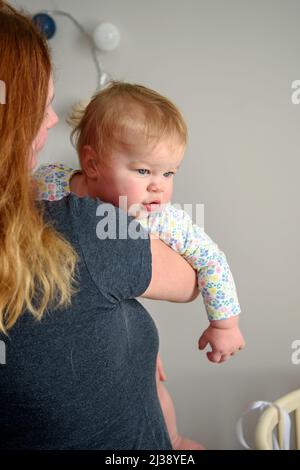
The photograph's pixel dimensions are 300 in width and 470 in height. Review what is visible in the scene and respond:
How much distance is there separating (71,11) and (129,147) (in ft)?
2.43

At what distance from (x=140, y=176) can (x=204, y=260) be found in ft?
0.79

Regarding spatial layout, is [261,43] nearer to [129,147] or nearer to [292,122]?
[292,122]

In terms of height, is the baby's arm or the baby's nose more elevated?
the baby's nose

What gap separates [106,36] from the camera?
1.43m

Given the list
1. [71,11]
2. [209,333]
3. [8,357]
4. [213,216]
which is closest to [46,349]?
[8,357]

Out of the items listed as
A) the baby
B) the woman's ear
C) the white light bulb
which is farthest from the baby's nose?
the white light bulb

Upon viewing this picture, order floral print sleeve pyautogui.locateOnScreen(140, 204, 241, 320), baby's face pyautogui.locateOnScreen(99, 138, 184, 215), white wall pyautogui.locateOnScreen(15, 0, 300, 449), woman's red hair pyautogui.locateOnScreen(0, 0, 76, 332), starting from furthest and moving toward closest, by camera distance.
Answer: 1. white wall pyautogui.locateOnScreen(15, 0, 300, 449)
2. baby's face pyautogui.locateOnScreen(99, 138, 184, 215)
3. floral print sleeve pyautogui.locateOnScreen(140, 204, 241, 320)
4. woman's red hair pyautogui.locateOnScreen(0, 0, 76, 332)

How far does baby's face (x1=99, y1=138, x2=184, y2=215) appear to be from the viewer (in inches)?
39.5

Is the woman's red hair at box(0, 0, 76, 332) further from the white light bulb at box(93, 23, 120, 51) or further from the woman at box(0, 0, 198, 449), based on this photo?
the white light bulb at box(93, 23, 120, 51)

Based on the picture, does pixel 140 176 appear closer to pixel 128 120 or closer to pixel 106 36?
pixel 128 120

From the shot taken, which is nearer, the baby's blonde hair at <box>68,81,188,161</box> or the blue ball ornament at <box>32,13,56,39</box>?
the baby's blonde hair at <box>68,81,188,161</box>

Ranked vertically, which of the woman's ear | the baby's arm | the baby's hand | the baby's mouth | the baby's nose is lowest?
the baby's hand

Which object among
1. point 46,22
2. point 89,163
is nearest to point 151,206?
point 89,163

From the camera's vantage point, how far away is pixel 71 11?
1.49 m
